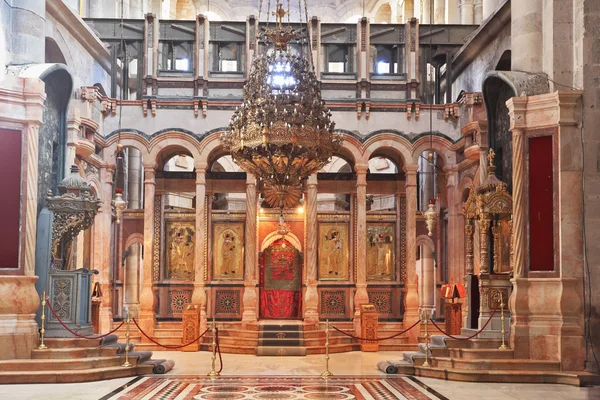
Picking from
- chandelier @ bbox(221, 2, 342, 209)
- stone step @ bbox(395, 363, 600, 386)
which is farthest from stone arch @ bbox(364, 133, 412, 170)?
stone step @ bbox(395, 363, 600, 386)

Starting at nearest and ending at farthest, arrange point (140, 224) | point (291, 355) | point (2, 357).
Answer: point (2, 357), point (291, 355), point (140, 224)

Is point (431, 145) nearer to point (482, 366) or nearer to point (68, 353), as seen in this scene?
point (482, 366)

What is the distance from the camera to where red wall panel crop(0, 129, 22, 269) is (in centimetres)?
1253

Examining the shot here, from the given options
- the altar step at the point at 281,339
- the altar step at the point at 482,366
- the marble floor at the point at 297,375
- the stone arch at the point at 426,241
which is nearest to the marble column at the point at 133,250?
the altar step at the point at 281,339

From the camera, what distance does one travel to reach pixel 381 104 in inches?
786

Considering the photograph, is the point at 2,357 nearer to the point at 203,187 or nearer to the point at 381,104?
the point at 203,187

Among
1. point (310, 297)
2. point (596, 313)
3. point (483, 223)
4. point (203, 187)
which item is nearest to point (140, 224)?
point (203, 187)

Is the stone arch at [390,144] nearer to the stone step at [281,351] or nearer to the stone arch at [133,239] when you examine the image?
the stone step at [281,351]

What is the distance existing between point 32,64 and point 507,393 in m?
8.79

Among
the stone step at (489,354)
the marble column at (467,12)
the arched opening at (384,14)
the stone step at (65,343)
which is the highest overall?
the arched opening at (384,14)

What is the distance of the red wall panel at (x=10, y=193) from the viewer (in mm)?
12531

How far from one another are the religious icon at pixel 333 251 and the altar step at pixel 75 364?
8076 mm

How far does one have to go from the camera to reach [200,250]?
1942 cm

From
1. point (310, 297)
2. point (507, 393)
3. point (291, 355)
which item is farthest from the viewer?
point (310, 297)
